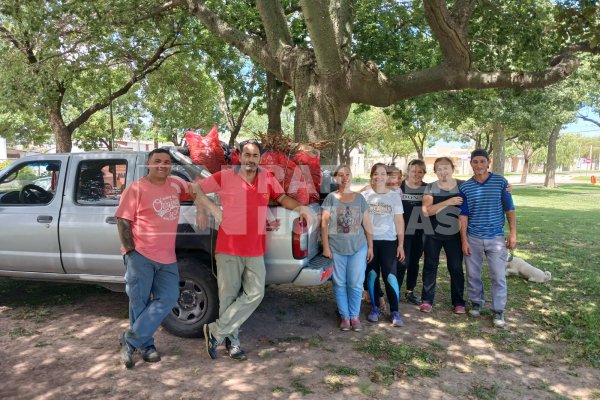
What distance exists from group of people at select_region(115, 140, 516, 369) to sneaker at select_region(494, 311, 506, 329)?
0.04ft

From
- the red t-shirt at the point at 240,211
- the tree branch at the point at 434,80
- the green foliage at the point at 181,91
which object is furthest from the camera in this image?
the green foliage at the point at 181,91

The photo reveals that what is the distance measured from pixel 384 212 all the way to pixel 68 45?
10.5 metres

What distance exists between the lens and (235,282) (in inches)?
159

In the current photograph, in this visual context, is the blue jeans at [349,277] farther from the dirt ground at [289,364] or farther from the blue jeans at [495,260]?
the blue jeans at [495,260]

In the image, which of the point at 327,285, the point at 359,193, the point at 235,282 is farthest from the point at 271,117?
the point at 235,282

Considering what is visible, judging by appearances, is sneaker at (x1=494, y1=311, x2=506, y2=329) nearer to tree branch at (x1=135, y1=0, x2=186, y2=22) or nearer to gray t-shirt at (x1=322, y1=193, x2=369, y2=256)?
gray t-shirt at (x1=322, y1=193, x2=369, y2=256)

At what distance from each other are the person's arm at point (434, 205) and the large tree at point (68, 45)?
746 centimetres

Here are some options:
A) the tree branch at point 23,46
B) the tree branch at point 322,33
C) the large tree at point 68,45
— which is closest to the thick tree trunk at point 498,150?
the large tree at point 68,45

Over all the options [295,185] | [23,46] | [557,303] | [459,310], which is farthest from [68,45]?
[557,303]

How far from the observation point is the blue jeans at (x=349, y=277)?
473 centimetres

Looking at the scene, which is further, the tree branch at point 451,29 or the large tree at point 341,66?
the large tree at point 341,66

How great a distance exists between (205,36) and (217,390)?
454 inches

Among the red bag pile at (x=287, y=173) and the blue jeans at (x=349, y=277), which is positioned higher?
the red bag pile at (x=287, y=173)

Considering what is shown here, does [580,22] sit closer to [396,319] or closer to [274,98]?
[396,319]
